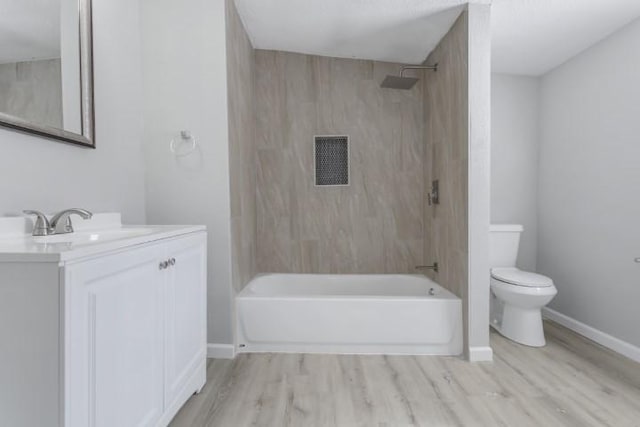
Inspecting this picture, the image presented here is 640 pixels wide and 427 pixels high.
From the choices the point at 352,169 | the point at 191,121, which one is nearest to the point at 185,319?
the point at 191,121

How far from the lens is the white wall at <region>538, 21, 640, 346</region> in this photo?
212cm

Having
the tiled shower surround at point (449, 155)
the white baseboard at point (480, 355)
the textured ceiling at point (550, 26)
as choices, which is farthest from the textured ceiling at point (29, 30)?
the white baseboard at point (480, 355)

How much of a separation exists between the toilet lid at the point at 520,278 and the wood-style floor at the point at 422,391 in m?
0.44

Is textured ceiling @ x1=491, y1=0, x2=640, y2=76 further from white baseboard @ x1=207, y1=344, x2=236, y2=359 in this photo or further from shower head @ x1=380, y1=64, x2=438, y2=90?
white baseboard @ x1=207, y1=344, x2=236, y2=359

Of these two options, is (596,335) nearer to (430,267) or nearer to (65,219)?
(430,267)

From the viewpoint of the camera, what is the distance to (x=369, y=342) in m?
2.17

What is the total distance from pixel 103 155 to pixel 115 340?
44.3 inches

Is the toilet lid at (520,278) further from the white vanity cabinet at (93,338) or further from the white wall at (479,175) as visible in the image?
the white vanity cabinet at (93,338)

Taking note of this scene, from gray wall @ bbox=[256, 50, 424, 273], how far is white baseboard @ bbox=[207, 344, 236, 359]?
0.85m

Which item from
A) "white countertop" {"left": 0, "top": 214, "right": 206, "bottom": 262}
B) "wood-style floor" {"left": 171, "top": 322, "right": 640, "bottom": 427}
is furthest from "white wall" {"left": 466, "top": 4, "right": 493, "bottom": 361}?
"white countertop" {"left": 0, "top": 214, "right": 206, "bottom": 262}

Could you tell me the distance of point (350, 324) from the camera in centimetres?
217

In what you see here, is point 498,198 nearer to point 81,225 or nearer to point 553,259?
point 553,259

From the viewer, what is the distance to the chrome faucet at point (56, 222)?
1213 millimetres

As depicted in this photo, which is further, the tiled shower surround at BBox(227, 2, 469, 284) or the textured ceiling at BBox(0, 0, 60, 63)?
the tiled shower surround at BBox(227, 2, 469, 284)
